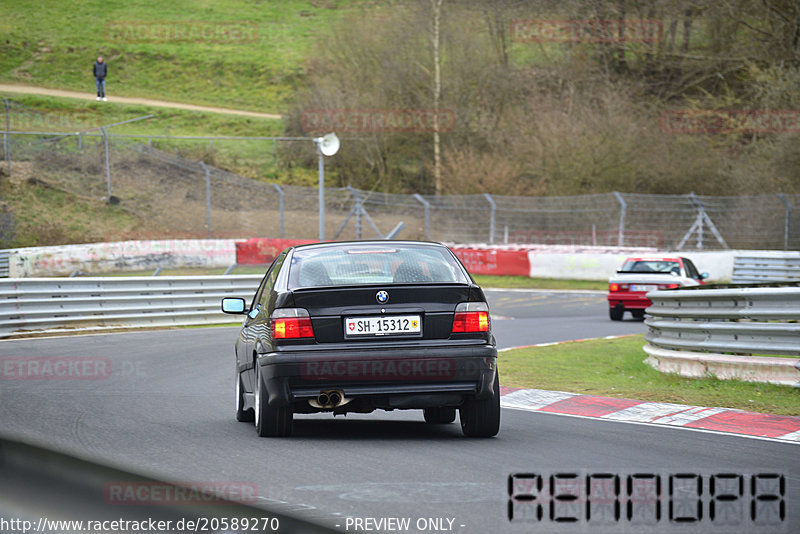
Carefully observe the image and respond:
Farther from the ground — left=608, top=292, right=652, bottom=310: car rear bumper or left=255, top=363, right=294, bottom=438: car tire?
left=255, top=363, right=294, bottom=438: car tire

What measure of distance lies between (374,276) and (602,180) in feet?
115

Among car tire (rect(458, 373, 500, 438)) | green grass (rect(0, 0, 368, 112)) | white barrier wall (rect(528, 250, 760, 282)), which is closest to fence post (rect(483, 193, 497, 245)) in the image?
white barrier wall (rect(528, 250, 760, 282))

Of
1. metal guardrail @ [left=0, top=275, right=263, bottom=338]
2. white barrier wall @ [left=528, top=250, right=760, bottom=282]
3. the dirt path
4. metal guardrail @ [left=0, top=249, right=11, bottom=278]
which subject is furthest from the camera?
the dirt path

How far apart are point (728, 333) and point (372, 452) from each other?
5645 millimetres

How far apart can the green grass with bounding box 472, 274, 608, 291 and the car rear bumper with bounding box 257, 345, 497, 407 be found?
25.6 meters

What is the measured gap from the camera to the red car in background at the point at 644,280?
71.4ft

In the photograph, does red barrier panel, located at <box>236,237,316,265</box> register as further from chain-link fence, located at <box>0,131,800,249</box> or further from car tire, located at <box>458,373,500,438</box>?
car tire, located at <box>458,373,500,438</box>

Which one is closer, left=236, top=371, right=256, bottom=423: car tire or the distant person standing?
left=236, top=371, right=256, bottom=423: car tire

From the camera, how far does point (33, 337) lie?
1809 cm
